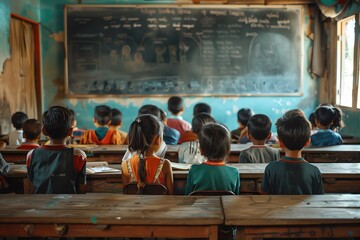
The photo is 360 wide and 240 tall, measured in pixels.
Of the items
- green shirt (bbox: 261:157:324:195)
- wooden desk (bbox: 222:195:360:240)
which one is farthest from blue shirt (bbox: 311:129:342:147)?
wooden desk (bbox: 222:195:360:240)

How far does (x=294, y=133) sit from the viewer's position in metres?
2.31

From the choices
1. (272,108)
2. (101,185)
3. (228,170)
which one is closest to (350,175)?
(228,170)

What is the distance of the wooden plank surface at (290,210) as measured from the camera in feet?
5.34

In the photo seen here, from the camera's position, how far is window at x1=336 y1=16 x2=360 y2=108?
5.57 metres

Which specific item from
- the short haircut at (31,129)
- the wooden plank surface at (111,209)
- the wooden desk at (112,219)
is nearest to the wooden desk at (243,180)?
the wooden plank surface at (111,209)

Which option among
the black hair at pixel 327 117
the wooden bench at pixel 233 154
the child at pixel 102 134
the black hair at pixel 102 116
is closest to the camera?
the wooden bench at pixel 233 154

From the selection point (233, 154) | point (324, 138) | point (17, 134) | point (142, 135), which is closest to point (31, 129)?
point (17, 134)

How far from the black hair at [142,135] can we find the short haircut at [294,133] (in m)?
0.69

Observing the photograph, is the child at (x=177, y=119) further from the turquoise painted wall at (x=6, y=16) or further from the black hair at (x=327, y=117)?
the turquoise painted wall at (x=6, y=16)

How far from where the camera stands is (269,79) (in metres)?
Result: 6.37

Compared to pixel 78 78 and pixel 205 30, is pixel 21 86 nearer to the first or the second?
pixel 78 78

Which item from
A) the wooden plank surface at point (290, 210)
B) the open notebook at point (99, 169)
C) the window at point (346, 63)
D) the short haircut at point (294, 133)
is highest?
the window at point (346, 63)

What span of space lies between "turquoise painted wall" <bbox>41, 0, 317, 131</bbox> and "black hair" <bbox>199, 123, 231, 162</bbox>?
13.0ft

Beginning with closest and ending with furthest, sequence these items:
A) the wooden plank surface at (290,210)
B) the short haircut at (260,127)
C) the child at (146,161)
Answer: the wooden plank surface at (290,210)
the child at (146,161)
the short haircut at (260,127)
